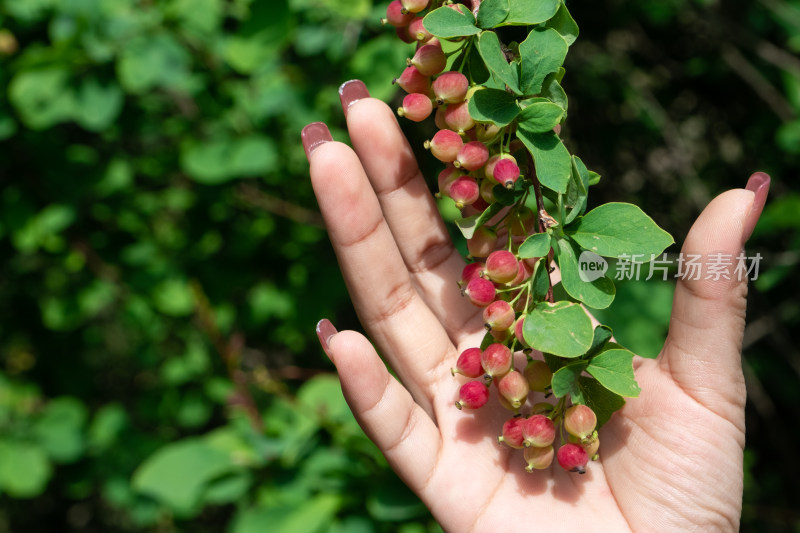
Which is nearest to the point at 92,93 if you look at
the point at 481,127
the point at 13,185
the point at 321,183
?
the point at 13,185

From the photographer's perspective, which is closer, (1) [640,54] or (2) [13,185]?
(2) [13,185]

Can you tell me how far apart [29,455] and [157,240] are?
1.07 metres

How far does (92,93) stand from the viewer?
2033mm

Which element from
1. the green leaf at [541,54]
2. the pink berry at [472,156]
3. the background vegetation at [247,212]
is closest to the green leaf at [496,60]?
the green leaf at [541,54]

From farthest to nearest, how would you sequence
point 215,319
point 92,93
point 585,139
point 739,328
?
point 585,139
point 215,319
point 92,93
point 739,328

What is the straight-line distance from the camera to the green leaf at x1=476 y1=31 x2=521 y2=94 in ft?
3.17

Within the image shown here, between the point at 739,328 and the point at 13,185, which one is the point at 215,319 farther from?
the point at 739,328

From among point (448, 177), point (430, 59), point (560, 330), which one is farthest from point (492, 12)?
point (560, 330)

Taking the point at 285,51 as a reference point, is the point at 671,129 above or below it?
below

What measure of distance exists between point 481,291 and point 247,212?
6.21ft

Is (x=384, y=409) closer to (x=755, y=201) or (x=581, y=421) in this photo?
(x=581, y=421)

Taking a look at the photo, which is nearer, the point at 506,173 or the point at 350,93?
the point at 506,173

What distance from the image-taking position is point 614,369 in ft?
3.54

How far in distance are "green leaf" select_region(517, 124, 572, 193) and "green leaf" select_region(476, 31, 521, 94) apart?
74 millimetres
